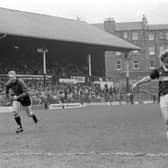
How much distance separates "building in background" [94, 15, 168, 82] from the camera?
9606cm

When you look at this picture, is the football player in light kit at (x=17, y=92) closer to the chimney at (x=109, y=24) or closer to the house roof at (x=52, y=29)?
the house roof at (x=52, y=29)

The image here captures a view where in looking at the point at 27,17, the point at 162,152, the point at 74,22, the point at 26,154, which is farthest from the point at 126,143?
the point at 74,22

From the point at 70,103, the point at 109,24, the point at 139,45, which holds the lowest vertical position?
the point at 70,103

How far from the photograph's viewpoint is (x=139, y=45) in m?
103

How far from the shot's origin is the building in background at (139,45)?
9606 centimetres

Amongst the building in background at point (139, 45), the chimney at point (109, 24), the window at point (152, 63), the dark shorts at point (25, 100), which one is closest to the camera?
the dark shorts at point (25, 100)

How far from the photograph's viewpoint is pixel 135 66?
3792 inches

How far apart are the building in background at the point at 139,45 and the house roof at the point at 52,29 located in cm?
3603

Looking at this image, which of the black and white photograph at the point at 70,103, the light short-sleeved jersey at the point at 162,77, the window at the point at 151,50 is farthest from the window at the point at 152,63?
the light short-sleeved jersey at the point at 162,77

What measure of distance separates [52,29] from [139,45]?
55.4m

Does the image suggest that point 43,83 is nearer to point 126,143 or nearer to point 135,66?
point 126,143

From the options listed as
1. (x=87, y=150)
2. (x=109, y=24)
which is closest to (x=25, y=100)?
(x=87, y=150)

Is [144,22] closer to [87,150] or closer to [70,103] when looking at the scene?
[70,103]

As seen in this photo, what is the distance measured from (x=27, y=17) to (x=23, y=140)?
1629 inches
